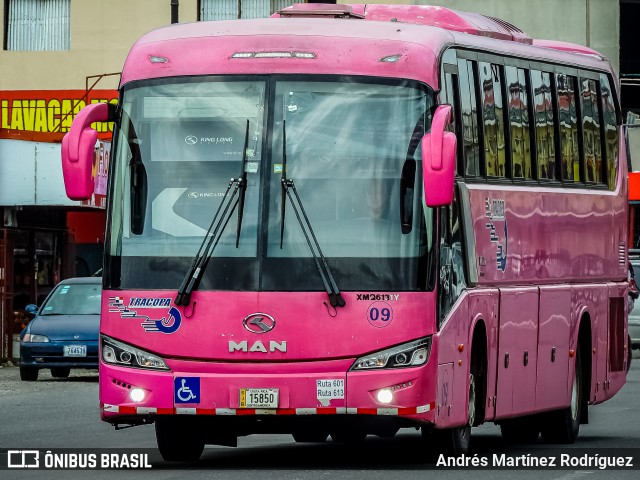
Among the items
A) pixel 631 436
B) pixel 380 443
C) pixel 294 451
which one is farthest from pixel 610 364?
pixel 294 451

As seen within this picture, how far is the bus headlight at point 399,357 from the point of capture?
14.5 m

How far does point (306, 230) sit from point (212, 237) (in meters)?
0.69

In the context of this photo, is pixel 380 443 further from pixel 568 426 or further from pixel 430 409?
pixel 430 409

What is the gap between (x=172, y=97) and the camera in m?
15.2

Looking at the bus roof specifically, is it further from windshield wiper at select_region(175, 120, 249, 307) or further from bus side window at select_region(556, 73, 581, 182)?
bus side window at select_region(556, 73, 581, 182)

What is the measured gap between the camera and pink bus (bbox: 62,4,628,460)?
47.6ft

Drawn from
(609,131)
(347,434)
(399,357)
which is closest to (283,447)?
(347,434)

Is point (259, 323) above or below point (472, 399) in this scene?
above

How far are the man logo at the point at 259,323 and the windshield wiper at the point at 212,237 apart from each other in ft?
1.55

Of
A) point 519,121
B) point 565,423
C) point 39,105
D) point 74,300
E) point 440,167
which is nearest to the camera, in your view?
point 440,167

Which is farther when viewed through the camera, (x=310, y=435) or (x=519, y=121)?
(x=519, y=121)

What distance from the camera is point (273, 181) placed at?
1482 centimetres

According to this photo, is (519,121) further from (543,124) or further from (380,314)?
(380,314)

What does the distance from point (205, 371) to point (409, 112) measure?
8.01 feet
